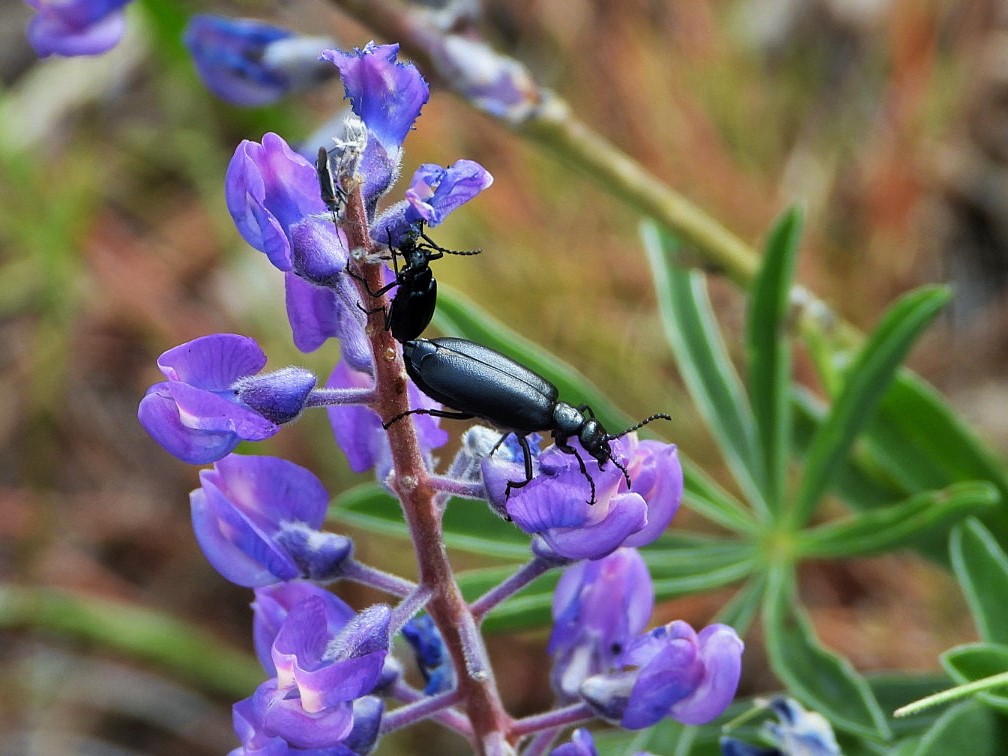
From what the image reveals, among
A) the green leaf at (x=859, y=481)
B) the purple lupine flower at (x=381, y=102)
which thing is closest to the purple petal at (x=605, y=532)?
the purple lupine flower at (x=381, y=102)

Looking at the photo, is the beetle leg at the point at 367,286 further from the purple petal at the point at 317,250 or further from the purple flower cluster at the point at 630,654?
the purple flower cluster at the point at 630,654

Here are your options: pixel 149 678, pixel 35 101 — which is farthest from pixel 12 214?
pixel 149 678

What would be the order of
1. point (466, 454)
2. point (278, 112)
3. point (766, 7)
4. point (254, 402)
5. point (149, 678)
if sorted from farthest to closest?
point (766, 7) → point (149, 678) → point (278, 112) → point (466, 454) → point (254, 402)

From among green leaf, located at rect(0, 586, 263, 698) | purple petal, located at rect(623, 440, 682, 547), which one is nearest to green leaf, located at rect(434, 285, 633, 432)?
purple petal, located at rect(623, 440, 682, 547)

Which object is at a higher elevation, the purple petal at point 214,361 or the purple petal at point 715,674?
the purple petal at point 214,361

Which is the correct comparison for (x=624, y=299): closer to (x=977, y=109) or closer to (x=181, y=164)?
(x=977, y=109)

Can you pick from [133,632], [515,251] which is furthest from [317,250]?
[133,632]

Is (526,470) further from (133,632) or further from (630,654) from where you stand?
(133,632)
